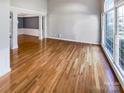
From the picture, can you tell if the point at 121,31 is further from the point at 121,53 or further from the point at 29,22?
the point at 29,22

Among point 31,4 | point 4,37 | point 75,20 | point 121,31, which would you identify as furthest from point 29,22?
point 121,31

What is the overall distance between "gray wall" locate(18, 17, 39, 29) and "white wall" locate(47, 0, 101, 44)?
196 cm

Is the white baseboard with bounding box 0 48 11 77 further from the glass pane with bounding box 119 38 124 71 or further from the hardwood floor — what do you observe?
the glass pane with bounding box 119 38 124 71

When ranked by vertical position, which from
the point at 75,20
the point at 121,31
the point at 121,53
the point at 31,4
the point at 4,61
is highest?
the point at 31,4

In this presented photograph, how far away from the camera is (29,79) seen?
12.1 feet

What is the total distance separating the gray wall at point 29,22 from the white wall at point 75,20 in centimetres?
196

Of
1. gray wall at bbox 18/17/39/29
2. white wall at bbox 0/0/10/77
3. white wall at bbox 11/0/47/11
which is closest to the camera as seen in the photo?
white wall at bbox 0/0/10/77

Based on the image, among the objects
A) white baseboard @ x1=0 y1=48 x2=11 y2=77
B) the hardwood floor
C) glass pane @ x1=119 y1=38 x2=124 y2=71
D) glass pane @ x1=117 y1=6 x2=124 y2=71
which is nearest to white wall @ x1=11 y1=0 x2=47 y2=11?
the hardwood floor

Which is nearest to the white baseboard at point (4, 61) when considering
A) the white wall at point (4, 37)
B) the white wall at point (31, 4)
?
the white wall at point (4, 37)

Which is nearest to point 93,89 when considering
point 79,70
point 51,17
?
point 79,70

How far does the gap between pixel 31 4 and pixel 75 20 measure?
281cm

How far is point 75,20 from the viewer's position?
10.0m

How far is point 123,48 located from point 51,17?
780cm

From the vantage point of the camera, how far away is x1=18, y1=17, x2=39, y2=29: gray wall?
42.5ft
